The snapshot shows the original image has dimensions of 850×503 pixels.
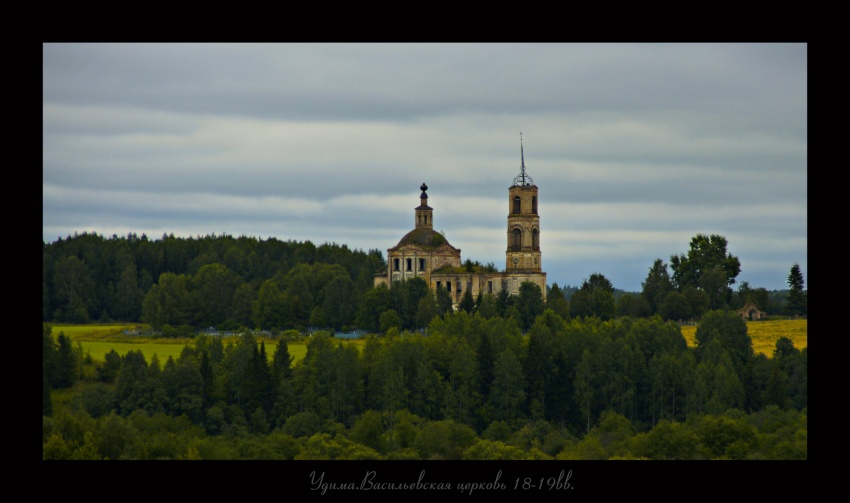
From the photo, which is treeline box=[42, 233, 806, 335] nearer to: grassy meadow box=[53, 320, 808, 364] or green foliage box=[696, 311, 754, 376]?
grassy meadow box=[53, 320, 808, 364]

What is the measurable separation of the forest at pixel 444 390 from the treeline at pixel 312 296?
0.32 meters

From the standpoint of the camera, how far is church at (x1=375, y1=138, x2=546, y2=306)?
118m

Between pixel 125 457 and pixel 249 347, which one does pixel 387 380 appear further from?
pixel 125 457

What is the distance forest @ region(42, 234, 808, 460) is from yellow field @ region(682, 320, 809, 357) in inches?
143

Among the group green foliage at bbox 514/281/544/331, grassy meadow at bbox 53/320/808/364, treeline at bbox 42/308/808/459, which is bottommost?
treeline at bbox 42/308/808/459

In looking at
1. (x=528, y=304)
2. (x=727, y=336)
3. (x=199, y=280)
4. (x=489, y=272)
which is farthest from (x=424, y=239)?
(x=727, y=336)

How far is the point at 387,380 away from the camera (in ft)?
269

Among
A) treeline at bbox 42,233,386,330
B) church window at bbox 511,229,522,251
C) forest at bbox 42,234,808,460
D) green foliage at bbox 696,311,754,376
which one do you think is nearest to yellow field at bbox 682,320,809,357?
green foliage at bbox 696,311,754,376

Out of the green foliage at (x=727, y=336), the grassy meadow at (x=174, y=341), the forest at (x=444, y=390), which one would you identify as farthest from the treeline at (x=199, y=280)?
the green foliage at (x=727, y=336)

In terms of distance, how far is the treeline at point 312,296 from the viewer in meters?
111

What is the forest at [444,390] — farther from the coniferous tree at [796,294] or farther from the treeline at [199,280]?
the coniferous tree at [796,294]

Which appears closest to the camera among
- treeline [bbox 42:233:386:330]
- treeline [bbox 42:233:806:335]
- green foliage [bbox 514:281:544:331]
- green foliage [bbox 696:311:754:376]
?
green foliage [bbox 696:311:754:376]
